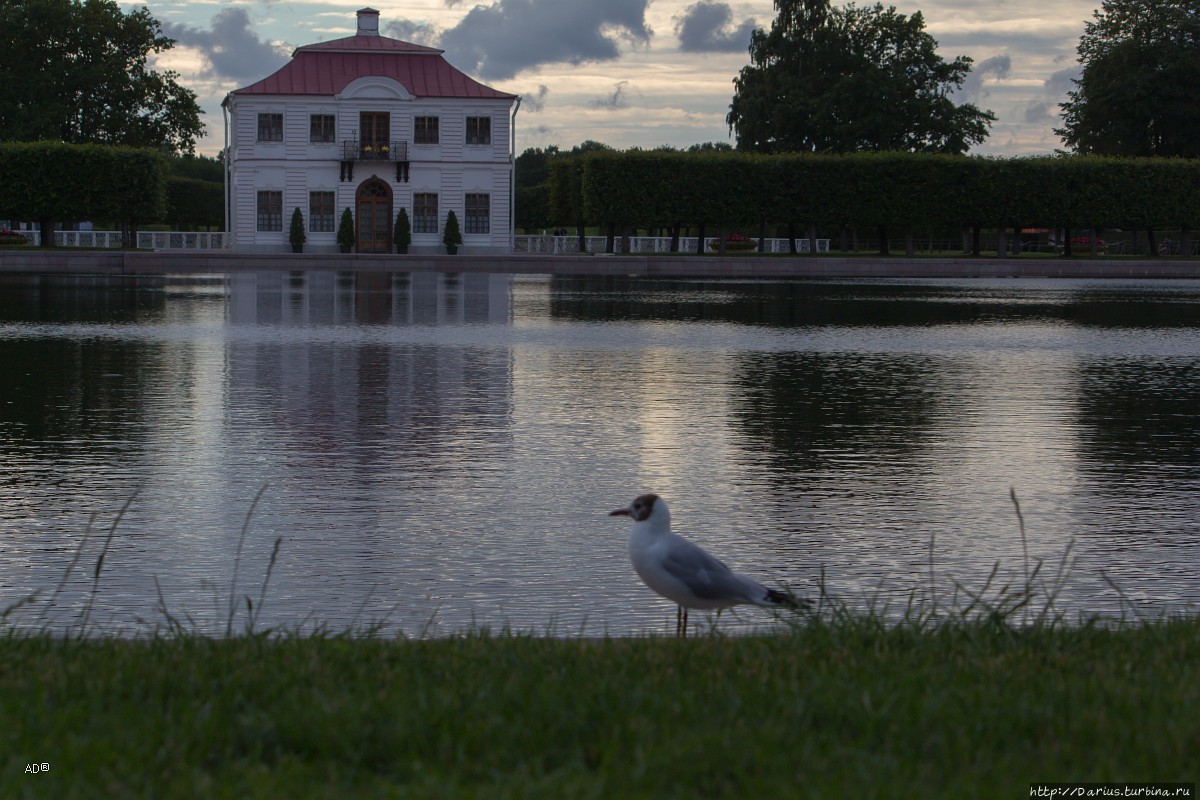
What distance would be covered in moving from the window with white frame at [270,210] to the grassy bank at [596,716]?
2126 inches

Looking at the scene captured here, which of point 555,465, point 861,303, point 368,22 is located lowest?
point 555,465

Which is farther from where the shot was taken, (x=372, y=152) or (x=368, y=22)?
(x=368, y=22)

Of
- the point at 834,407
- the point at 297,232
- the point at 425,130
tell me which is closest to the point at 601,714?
the point at 834,407

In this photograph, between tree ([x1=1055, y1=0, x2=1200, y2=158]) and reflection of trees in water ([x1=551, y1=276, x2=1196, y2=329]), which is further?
tree ([x1=1055, y1=0, x2=1200, y2=158])

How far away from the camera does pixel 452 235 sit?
56.4 metres

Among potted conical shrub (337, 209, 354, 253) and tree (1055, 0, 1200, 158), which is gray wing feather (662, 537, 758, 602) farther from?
tree (1055, 0, 1200, 158)

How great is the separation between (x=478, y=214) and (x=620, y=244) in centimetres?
1531

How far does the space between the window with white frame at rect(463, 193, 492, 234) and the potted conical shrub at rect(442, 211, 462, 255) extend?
4.77 ft

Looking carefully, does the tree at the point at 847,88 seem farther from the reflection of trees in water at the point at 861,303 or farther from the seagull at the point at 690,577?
the seagull at the point at 690,577

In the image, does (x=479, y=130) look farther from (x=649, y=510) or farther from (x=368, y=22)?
(x=649, y=510)

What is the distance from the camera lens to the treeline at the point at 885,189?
187 ft

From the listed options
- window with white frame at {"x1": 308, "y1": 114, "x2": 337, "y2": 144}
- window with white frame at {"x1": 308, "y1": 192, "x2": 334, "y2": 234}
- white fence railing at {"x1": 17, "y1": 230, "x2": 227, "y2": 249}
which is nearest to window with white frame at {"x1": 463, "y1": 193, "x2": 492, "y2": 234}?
window with white frame at {"x1": 308, "y1": 192, "x2": 334, "y2": 234}

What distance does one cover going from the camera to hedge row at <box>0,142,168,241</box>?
2098 inches

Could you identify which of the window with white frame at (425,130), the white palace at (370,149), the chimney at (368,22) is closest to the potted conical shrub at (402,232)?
the white palace at (370,149)
